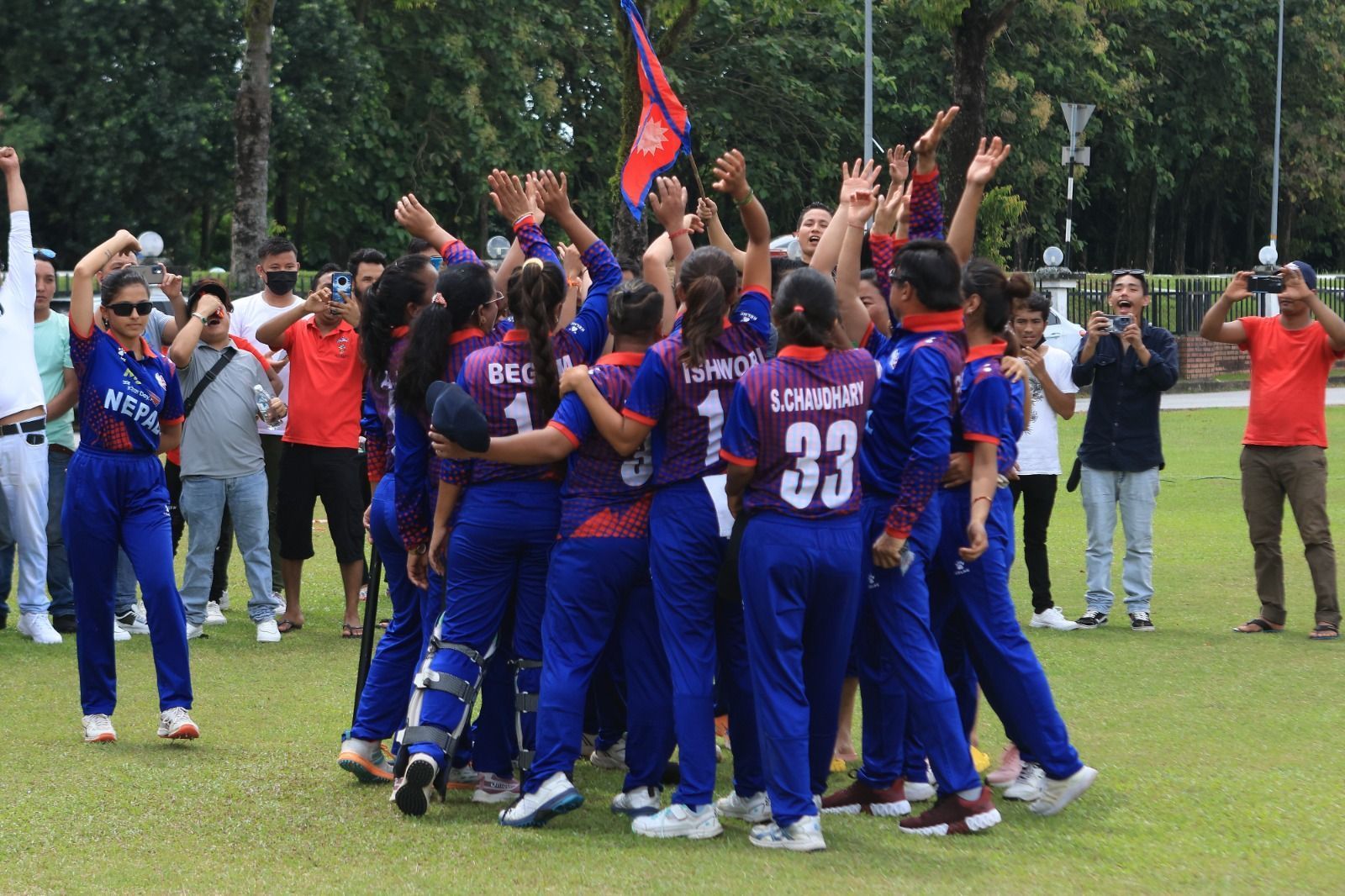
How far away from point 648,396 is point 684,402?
0.14 meters

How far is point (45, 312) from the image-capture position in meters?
10.3

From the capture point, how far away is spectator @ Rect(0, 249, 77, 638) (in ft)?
33.1

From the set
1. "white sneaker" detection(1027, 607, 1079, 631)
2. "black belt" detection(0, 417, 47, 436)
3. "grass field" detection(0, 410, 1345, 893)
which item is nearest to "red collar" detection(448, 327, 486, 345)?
"grass field" detection(0, 410, 1345, 893)

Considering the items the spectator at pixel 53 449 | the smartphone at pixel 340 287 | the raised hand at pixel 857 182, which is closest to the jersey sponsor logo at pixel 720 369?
the raised hand at pixel 857 182

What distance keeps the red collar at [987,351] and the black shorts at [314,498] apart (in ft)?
16.8

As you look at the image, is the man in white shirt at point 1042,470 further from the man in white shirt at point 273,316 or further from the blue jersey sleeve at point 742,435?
the blue jersey sleeve at point 742,435

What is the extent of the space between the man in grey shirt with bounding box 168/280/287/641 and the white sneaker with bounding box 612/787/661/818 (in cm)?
433

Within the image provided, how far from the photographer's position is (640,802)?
5855mm

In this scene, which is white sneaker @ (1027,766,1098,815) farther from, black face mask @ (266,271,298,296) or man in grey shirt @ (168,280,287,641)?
black face mask @ (266,271,298,296)

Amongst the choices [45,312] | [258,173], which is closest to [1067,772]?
[45,312]

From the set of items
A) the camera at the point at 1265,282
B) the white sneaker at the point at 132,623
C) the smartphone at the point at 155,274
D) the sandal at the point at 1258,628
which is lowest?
the sandal at the point at 1258,628

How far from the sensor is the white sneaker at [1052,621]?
1003 centimetres

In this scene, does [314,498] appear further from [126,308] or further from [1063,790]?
[1063,790]

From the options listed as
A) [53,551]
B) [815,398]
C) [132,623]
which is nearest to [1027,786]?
[815,398]
